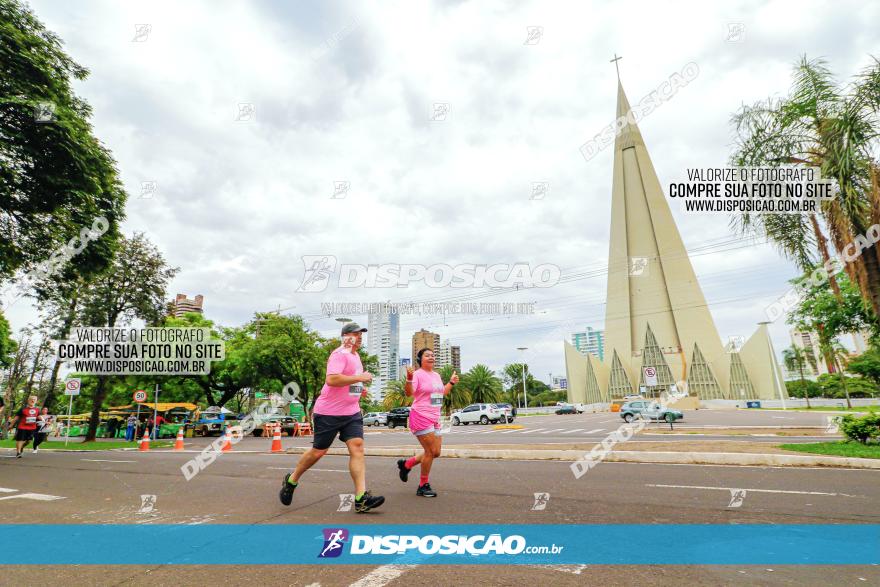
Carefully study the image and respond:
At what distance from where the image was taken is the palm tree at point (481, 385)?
196ft

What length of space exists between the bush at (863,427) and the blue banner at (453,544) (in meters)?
9.09

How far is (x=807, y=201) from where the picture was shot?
10.4 meters

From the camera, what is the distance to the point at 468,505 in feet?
16.6

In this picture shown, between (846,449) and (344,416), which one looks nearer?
(344,416)

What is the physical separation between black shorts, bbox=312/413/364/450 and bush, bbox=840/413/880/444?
12587mm

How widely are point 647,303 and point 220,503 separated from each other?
82250 millimetres

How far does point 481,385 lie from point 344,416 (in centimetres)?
5653

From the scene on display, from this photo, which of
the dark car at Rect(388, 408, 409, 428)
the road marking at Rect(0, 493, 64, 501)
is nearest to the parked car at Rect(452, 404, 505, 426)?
the dark car at Rect(388, 408, 409, 428)

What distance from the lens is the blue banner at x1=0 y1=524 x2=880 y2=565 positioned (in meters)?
3.28

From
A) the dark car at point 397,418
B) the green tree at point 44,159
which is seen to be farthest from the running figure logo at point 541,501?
the dark car at point 397,418

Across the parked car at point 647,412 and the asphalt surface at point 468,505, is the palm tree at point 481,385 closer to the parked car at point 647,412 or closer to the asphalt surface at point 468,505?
the parked car at point 647,412

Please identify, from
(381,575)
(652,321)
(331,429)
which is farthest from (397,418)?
(652,321)

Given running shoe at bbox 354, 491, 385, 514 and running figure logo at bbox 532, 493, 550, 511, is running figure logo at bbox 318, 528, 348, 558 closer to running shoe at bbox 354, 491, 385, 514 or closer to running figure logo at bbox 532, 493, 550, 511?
running shoe at bbox 354, 491, 385, 514

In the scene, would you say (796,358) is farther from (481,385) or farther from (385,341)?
(385,341)
